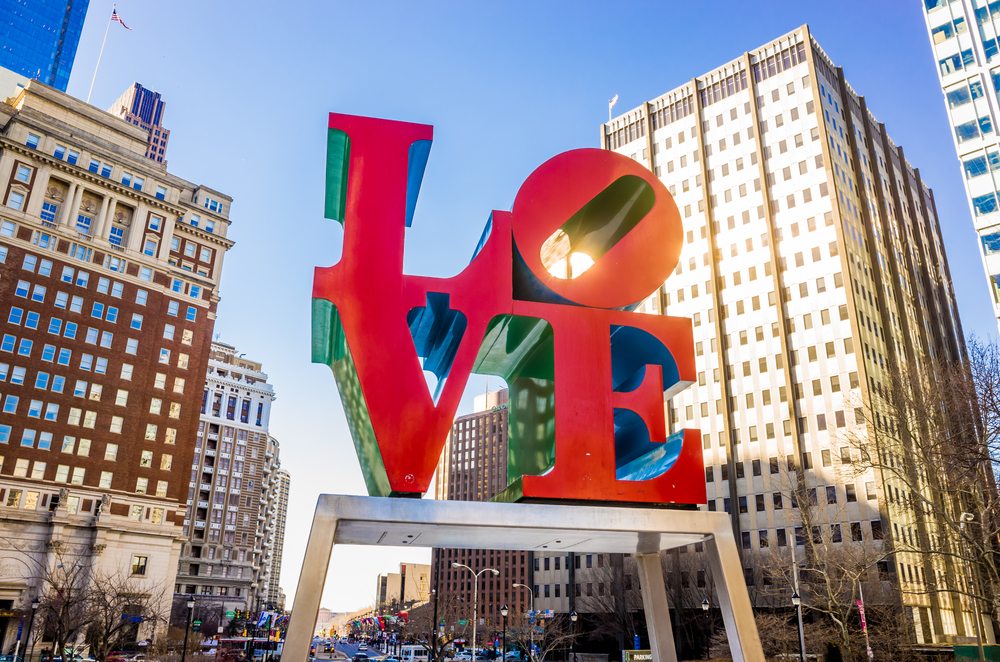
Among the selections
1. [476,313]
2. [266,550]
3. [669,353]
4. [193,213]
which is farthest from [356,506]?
[266,550]

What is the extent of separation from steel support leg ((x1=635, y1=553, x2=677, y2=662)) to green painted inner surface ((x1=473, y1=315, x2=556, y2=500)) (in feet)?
12.2

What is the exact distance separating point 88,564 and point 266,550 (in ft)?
309

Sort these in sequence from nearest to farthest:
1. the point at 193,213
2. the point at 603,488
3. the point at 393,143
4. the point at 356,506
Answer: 1. the point at 356,506
2. the point at 603,488
3. the point at 393,143
4. the point at 193,213

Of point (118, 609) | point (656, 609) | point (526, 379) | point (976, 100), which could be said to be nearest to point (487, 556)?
point (118, 609)

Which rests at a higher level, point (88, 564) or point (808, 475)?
point (808, 475)

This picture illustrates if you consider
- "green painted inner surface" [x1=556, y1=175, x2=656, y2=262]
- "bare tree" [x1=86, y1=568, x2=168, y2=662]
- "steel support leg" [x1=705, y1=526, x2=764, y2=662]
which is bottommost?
"bare tree" [x1=86, y1=568, x2=168, y2=662]

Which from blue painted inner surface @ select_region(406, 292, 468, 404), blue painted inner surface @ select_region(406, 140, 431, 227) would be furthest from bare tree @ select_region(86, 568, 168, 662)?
blue painted inner surface @ select_region(406, 140, 431, 227)

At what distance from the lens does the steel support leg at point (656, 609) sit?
599 inches

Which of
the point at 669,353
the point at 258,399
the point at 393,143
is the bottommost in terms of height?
the point at 669,353

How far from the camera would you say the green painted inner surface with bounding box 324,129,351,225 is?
13.1 meters

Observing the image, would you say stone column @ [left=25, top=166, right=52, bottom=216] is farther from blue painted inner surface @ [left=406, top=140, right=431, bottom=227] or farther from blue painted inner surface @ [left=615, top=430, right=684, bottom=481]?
blue painted inner surface @ [left=615, top=430, right=684, bottom=481]

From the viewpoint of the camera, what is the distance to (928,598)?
62.7 metres

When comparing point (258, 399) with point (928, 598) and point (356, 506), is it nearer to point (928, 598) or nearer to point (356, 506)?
point (928, 598)

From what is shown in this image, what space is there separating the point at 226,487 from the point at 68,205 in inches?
2416
